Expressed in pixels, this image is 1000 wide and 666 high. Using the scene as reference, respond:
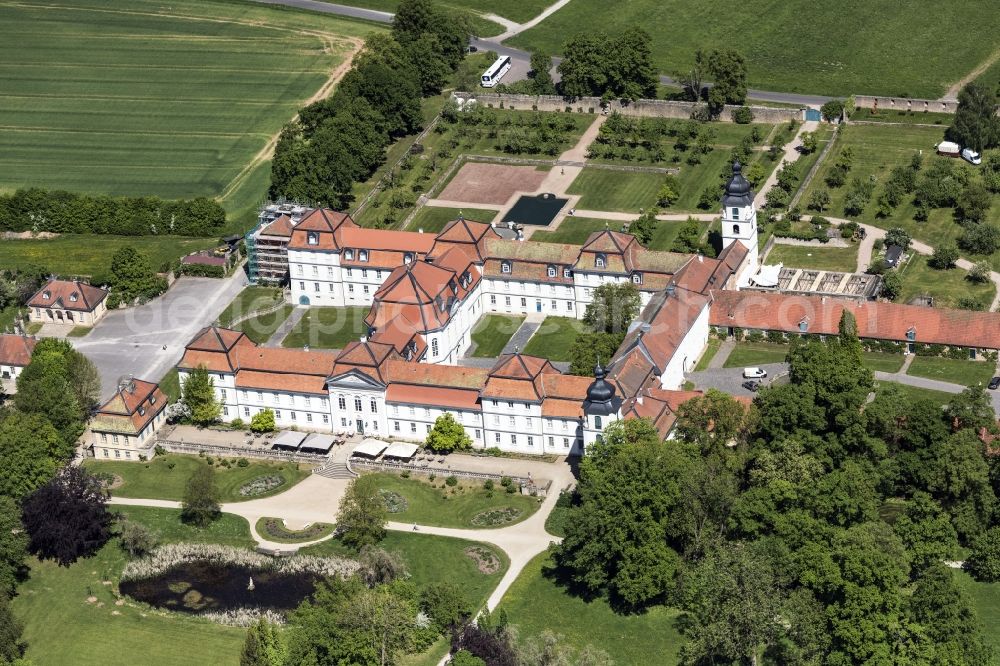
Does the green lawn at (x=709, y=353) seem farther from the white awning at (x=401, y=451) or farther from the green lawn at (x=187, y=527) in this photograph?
the green lawn at (x=187, y=527)

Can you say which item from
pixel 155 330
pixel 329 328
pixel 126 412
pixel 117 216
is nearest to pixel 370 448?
pixel 126 412

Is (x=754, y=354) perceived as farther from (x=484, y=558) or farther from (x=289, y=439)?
(x=289, y=439)

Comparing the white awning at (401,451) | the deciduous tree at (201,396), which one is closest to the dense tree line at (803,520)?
the white awning at (401,451)

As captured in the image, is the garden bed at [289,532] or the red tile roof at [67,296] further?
the red tile roof at [67,296]

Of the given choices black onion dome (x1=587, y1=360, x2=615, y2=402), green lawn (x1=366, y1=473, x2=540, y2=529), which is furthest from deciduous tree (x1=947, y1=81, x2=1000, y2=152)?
green lawn (x1=366, y1=473, x2=540, y2=529)

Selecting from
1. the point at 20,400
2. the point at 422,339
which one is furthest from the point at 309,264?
the point at 20,400

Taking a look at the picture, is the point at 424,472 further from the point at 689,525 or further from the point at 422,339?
the point at 689,525
